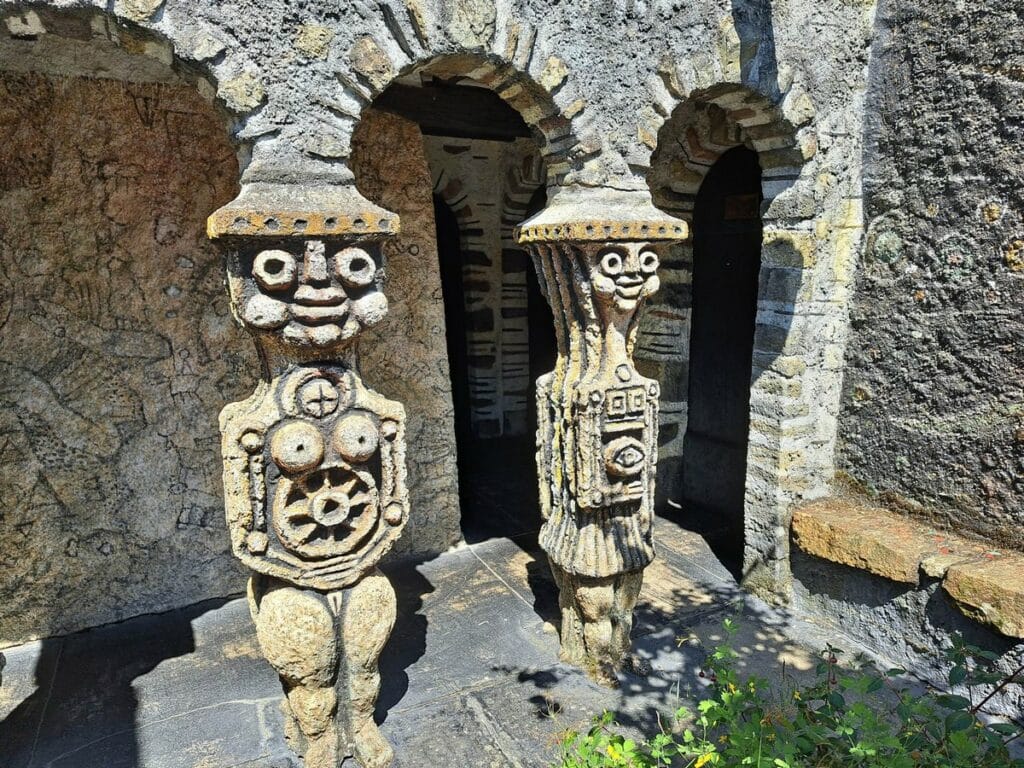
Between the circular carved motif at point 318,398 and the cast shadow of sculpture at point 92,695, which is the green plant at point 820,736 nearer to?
the circular carved motif at point 318,398

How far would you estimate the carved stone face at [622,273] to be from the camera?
9.82 feet

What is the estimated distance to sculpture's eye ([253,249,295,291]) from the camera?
2.35m

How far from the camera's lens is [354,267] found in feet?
8.07

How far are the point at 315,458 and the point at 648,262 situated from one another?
1.54 meters

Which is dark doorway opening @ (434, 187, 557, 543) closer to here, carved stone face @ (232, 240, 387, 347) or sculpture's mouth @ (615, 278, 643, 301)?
sculpture's mouth @ (615, 278, 643, 301)

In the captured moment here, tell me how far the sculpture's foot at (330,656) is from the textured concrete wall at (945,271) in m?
2.64

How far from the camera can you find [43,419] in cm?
364

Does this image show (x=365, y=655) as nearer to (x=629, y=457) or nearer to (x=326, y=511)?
(x=326, y=511)

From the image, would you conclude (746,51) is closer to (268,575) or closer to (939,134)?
(939,134)

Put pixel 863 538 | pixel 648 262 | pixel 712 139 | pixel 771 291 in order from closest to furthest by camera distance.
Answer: pixel 648 262, pixel 863 538, pixel 771 291, pixel 712 139

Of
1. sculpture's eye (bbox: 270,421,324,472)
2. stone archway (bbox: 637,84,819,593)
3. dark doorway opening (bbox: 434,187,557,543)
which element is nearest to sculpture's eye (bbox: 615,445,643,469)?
stone archway (bbox: 637,84,819,593)

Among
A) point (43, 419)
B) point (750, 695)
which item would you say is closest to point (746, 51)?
point (750, 695)

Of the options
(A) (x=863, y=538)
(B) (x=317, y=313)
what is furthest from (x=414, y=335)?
(A) (x=863, y=538)

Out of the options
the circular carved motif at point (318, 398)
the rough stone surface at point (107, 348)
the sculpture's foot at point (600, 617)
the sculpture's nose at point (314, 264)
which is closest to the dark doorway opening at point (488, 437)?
the sculpture's foot at point (600, 617)
